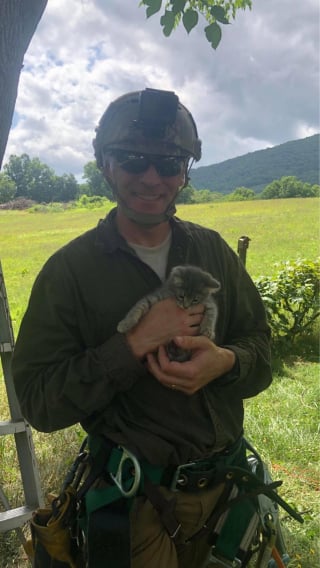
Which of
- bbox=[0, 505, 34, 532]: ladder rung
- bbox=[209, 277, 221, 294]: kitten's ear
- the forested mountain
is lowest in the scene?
bbox=[0, 505, 34, 532]: ladder rung

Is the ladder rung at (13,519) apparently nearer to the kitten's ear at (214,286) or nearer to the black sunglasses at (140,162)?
the kitten's ear at (214,286)

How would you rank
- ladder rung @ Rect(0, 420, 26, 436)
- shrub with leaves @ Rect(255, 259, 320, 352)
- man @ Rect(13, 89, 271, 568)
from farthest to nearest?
1. shrub with leaves @ Rect(255, 259, 320, 352)
2. ladder rung @ Rect(0, 420, 26, 436)
3. man @ Rect(13, 89, 271, 568)

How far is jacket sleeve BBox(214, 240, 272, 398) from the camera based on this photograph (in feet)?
7.67

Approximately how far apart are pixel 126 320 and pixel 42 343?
0.44 meters

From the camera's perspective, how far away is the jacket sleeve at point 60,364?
76.2 inches

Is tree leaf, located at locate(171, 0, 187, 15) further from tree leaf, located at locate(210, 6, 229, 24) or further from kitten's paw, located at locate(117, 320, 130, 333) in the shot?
kitten's paw, located at locate(117, 320, 130, 333)

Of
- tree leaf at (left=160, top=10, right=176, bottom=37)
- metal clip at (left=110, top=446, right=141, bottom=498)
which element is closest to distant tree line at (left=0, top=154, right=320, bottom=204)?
tree leaf at (left=160, top=10, right=176, bottom=37)

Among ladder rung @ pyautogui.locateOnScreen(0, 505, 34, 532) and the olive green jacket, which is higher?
the olive green jacket

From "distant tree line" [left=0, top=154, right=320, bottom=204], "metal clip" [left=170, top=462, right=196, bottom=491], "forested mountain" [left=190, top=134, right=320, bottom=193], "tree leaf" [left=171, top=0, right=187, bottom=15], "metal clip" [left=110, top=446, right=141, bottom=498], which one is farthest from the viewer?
"forested mountain" [left=190, top=134, right=320, bottom=193]

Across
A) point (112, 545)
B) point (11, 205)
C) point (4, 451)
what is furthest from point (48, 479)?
point (11, 205)

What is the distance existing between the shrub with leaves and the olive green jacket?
6.10 m

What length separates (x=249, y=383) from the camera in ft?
7.72

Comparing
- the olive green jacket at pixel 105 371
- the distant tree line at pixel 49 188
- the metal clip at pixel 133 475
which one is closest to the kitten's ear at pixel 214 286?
the olive green jacket at pixel 105 371

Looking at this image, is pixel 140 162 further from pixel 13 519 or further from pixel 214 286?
pixel 13 519
